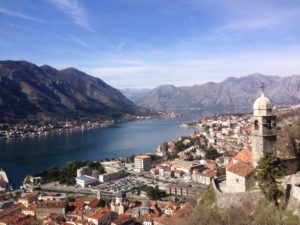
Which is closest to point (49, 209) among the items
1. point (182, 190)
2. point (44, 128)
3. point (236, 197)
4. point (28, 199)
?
point (28, 199)

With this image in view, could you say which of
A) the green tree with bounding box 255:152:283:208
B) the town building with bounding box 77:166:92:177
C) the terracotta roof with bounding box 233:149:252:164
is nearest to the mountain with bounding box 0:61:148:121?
the town building with bounding box 77:166:92:177

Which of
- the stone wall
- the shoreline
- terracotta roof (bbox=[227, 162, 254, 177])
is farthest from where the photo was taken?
the shoreline

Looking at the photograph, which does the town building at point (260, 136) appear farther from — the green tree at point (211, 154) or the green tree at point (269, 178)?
the green tree at point (211, 154)

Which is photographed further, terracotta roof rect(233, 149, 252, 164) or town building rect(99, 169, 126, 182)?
town building rect(99, 169, 126, 182)

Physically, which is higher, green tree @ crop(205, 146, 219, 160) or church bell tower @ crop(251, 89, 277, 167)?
church bell tower @ crop(251, 89, 277, 167)

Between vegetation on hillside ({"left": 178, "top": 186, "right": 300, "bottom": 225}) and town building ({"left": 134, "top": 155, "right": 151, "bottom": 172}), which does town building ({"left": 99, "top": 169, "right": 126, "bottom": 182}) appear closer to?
town building ({"left": 134, "top": 155, "right": 151, "bottom": 172})
